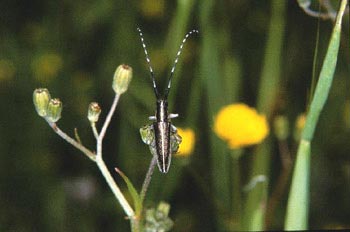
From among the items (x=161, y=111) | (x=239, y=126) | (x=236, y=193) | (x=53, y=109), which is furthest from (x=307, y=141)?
(x=239, y=126)

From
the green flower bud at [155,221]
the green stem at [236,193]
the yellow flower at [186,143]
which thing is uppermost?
the green flower bud at [155,221]

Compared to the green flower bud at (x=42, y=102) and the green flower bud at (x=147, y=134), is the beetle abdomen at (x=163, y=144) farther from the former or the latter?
the green flower bud at (x=42, y=102)

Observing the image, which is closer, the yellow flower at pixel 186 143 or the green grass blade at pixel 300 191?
the green grass blade at pixel 300 191

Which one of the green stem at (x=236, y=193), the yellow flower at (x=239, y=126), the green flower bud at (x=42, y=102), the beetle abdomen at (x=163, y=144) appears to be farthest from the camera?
the yellow flower at (x=239, y=126)

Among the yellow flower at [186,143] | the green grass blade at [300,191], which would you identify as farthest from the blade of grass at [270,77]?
the green grass blade at [300,191]

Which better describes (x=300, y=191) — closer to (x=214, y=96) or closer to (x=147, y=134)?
(x=147, y=134)

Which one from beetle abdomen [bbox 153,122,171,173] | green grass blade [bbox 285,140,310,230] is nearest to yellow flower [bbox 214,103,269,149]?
green grass blade [bbox 285,140,310,230]

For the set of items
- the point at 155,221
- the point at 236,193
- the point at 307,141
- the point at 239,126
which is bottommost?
the point at 236,193
